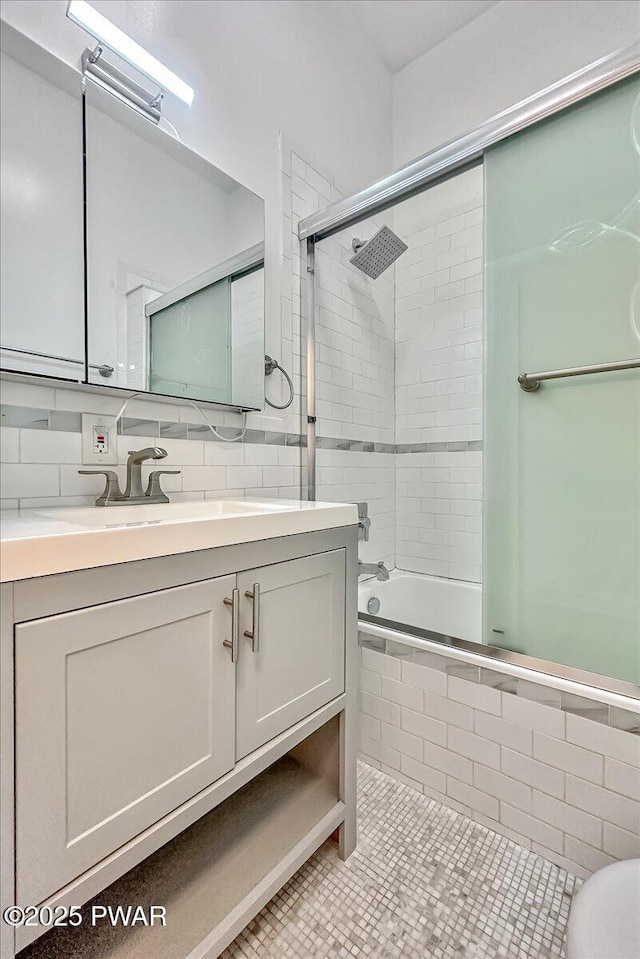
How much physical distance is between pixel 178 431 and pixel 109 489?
0.30m

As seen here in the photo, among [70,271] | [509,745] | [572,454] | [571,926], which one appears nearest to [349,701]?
→ [509,745]

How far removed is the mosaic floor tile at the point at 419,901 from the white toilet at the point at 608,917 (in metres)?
0.20

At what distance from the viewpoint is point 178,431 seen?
53.6 inches

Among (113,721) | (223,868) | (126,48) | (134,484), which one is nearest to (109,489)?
(134,484)

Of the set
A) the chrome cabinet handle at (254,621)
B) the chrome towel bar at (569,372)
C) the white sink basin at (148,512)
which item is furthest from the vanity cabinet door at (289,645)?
the chrome towel bar at (569,372)

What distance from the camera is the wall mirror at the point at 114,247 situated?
1.00m

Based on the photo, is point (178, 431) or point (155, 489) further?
point (178, 431)

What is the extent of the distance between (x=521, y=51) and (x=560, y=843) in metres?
2.99

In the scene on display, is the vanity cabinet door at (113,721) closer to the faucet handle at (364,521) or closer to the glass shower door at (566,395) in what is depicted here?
the glass shower door at (566,395)

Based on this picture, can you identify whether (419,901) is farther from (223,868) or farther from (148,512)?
(148,512)

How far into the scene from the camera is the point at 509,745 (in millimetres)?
1273

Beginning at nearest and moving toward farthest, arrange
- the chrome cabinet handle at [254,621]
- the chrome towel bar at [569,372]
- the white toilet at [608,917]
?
the white toilet at [608,917], the chrome cabinet handle at [254,621], the chrome towel bar at [569,372]

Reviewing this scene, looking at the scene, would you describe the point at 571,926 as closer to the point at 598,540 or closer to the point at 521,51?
the point at 598,540

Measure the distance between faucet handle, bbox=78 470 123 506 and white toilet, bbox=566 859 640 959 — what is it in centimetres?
132
